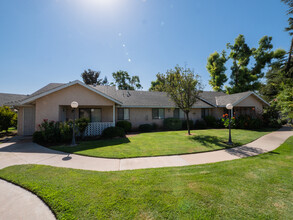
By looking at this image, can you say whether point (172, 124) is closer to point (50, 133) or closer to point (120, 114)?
point (120, 114)

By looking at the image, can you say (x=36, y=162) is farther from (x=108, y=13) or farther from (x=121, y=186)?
(x=108, y=13)

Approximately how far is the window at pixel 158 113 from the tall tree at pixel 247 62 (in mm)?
19144

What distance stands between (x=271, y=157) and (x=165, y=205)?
598 centimetres

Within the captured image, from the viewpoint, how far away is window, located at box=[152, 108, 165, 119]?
1504 centimetres

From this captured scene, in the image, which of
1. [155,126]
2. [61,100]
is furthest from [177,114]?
[61,100]

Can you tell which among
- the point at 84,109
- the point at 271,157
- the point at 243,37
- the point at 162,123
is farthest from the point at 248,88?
the point at 84,109

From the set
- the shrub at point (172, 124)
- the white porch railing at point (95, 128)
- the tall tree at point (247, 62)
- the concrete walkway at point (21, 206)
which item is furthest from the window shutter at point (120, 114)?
the tall tree at point (247, 62)

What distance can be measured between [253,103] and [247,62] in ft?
46.2

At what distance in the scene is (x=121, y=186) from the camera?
10.4 feet

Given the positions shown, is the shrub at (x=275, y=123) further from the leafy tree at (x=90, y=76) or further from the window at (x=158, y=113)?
the leafy tree at (x=90, y=76)

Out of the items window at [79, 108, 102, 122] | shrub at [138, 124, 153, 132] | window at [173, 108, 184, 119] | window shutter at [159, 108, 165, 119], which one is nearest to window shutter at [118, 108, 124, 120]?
window at [79, 108, 102, 122]

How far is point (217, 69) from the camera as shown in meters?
25.3

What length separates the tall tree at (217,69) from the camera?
25.2 metres

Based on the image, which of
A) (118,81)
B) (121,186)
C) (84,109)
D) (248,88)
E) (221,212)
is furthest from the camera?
(118,81)
